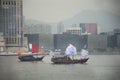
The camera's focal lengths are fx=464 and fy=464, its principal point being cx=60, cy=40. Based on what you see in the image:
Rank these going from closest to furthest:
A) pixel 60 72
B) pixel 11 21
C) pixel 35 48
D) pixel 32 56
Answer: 1. pixel 60 72
2. pixel 11 21
3. pixel 35 48
4. pixel 32 56

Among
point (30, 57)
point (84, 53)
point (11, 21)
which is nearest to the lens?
point (11, 21)

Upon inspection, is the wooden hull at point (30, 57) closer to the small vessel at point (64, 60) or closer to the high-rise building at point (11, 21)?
the high-rise building at point (11, 21)

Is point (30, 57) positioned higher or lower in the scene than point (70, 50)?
lower

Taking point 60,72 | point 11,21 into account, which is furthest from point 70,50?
point 60,72

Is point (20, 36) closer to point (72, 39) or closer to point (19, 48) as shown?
point (19, 48)

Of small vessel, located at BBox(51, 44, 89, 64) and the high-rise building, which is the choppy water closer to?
small vessel, located at BBox(51, 44, 89, 64)

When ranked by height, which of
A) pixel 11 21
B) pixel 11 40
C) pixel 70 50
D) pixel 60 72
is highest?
pixel 11 21

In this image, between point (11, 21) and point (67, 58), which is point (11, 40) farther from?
point (67, 58)

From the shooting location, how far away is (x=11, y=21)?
1886 centimetres

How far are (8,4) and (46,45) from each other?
2241mm

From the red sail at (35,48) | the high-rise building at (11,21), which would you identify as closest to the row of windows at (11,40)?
the high-rise building at (11,21)

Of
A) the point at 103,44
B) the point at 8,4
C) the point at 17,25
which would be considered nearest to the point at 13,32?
the point at 17,25

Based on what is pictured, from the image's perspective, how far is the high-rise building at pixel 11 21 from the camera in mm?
18641

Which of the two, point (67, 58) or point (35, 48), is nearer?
point (67, 58)
